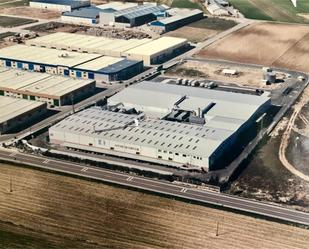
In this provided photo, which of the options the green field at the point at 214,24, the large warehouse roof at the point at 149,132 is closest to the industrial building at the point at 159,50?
the green field at the point at 214,24

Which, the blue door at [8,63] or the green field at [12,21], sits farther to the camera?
the green field at [12,21]

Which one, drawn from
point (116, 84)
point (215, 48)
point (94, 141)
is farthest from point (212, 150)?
point (215, 48)

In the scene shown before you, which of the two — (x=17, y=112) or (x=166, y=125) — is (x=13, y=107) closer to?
(x=17, y=112)

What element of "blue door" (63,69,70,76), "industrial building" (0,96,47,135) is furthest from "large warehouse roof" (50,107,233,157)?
"blue door" (63,69,70,76)

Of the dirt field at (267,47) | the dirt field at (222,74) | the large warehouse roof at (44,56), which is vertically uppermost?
the large warehouse roof at (44,56)

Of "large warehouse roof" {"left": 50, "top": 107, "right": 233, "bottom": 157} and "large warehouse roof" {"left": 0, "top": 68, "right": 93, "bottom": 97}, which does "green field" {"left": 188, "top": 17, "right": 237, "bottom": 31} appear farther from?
"large warehouse roof" {"left": 50, "top": 107, "right": 233, "bottom": 157}

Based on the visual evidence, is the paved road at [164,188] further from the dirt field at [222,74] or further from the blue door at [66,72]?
the dirt field at [222,74]

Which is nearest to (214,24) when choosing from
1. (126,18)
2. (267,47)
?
(126,18)
